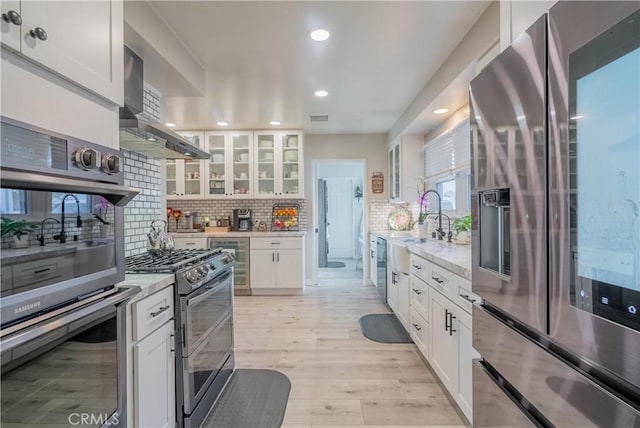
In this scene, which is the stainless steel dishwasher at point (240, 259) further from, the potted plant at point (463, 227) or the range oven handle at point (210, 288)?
the potted plant at point (463, 227)

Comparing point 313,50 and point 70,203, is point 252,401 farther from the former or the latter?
point 313,50

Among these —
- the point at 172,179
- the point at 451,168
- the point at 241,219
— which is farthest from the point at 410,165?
the point at 172,179

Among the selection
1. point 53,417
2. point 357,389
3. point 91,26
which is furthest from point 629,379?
point 357,389

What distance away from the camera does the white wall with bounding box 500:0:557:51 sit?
0.92m

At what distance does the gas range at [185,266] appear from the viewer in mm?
1698

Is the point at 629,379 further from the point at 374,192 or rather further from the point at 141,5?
the point at 374,192

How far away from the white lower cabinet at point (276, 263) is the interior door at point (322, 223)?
259cm

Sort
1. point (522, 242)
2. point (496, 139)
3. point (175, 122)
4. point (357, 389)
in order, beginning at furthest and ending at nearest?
point (175, 122), point (357, 389), point (496, 139), point (522, 242)

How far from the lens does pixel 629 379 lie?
55 cm

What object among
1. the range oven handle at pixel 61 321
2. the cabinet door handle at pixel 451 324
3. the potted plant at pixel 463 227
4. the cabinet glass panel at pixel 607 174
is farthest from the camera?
the potted plant at pixel 463 227

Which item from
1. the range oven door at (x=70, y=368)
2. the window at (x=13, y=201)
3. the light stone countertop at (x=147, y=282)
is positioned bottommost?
the range oven door at (x=70, y=368)

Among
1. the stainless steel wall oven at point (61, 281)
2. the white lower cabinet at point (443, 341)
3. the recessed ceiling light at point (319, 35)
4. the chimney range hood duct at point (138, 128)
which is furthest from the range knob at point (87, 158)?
the white lower cabinet at point (443, 341)

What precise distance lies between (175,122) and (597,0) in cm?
492

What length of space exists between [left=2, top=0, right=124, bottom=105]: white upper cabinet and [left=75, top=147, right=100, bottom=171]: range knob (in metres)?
0.24
